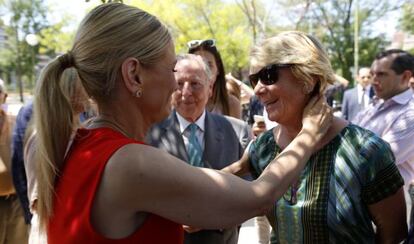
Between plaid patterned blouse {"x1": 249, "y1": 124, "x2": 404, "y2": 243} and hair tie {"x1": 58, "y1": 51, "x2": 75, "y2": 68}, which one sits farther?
plaid patterned blouse {"x1": 249, "y1": 124, "x2": 404, "y2": 243}

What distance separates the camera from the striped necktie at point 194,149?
112 inches

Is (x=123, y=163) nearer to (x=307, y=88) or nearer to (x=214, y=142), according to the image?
(x=307, y=88)

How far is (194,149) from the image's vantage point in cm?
289

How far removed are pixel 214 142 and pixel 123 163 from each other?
5.71ft

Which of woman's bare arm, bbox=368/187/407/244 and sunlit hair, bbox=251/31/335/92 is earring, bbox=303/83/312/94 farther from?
woman's bare arm, bbox=368/187/407/244

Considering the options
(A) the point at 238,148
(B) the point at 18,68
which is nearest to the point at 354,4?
(B) the point at 18,68

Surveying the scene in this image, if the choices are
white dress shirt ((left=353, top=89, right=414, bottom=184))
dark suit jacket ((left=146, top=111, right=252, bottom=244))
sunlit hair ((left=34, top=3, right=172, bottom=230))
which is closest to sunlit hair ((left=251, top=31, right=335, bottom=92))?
sunlit hair ((left=34, top=3, right=172, bottom=230))

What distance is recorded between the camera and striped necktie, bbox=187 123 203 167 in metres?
2.85

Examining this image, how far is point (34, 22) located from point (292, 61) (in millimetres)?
30045

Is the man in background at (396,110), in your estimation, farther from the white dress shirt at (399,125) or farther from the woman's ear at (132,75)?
the woman's ear at (132,75)

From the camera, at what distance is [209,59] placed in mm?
4332

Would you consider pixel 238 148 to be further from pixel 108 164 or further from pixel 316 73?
pixel 108 164

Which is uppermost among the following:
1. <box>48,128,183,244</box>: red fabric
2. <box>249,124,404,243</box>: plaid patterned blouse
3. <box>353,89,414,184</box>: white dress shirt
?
<box>48,128,183,244</box>: red fabric

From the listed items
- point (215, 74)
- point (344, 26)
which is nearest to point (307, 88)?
point (215, 74)
